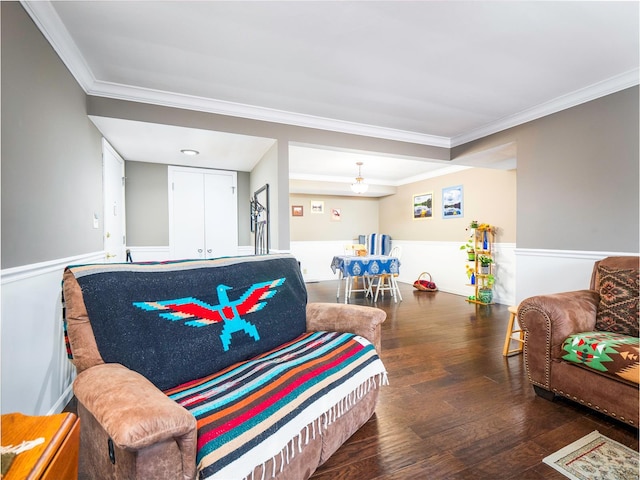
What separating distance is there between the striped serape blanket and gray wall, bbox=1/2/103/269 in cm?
119

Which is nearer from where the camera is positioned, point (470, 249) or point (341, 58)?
point (341, 58)

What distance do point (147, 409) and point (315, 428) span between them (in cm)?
68

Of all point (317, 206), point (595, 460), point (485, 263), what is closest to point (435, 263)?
point (485, 263)

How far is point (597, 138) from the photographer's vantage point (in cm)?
266

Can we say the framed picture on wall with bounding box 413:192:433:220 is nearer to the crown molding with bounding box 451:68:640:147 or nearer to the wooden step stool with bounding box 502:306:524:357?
the crown molding with bounding box 451:68:640:147

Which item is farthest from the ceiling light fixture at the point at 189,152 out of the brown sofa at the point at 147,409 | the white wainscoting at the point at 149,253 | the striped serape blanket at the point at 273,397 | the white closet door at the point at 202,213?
the striped serape blanket at the point at 273,397

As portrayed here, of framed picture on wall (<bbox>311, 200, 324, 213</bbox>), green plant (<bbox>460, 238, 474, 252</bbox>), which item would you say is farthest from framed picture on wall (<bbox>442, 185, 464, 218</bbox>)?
framed picture on wall (<bbox>311, 200, 324, 213</bbox>)

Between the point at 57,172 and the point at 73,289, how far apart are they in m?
1.19

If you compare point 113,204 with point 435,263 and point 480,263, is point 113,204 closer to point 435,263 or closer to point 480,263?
point 480,263

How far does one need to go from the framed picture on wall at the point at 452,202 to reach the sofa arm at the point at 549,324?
366 cm

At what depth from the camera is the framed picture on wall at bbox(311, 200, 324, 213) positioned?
7.18 meters

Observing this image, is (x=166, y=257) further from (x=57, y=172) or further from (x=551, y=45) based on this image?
(x=551, y=45)

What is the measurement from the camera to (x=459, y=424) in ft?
5.66

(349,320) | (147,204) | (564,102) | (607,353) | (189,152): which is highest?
(564,102)
